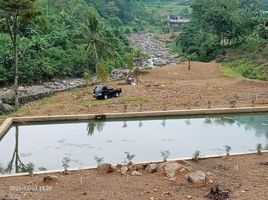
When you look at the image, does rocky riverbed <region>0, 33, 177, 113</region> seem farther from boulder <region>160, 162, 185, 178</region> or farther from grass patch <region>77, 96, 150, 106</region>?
boulder <region>160, 162, 185, 178</region>

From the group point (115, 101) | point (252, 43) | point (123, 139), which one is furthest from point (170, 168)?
point (252, 43)

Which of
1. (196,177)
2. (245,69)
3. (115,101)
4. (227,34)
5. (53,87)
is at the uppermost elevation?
(227,34)

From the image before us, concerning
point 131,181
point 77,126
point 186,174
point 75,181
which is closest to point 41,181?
point 75,181

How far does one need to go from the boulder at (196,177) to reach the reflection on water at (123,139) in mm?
3133

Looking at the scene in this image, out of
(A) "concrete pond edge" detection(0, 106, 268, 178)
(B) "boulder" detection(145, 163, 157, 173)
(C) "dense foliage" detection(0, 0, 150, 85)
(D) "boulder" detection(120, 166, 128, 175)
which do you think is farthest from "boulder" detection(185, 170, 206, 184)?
(C) "dense foliage" detection(0, 0, 150, 85)

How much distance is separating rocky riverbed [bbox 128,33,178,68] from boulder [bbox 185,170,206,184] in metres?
35.9

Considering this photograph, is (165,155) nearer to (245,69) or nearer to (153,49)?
(245,69)

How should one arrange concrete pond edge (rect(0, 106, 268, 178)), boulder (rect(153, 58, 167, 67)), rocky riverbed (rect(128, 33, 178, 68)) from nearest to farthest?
concrete pond edge (rect(0, 106, 268, 178)) → boulder (rect(153, 58, 167, 67)) → rocky riverbed (rect(128, 33, 178, 68))

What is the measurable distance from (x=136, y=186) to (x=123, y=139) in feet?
19.6

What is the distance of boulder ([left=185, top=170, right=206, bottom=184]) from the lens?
12914 mm

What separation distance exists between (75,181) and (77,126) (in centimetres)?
740

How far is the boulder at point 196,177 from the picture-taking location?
12.9 meters

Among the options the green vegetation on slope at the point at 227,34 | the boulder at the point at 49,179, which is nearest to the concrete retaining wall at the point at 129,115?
the boulder at the point at 49,179

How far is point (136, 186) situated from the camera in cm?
1273
